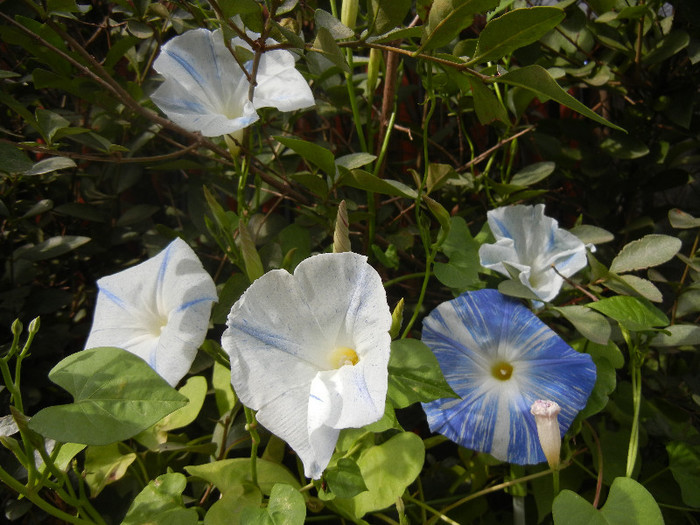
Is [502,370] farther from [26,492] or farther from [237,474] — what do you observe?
[26,492]

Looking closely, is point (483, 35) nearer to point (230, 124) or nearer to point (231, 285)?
point (230, 124)

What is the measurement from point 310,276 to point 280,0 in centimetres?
21

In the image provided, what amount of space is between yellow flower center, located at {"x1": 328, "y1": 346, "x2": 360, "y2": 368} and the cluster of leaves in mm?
39

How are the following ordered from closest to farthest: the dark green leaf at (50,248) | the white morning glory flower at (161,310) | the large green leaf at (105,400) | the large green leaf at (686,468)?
the large green leaf at (105,400) < the white morning glory flower at (161,310) < the large green leaf at (686,468) < the dark green leaf at (50,248)

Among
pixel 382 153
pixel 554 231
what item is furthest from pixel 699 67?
pixel 382 153

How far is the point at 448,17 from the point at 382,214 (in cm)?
35

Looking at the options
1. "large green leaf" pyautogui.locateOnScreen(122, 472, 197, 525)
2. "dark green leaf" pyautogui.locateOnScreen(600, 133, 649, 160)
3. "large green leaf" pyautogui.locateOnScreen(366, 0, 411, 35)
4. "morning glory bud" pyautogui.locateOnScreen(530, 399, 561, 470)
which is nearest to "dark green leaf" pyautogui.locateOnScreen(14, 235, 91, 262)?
"large green leaf" pyautogui.locateOnScreen(122, 472, 197, 525)

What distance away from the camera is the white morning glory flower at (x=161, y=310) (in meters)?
0.51

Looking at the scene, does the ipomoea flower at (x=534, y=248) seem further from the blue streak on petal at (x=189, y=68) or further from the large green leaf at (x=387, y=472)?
the blue streak on petal at (x=189, y=68)

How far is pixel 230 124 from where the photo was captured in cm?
52

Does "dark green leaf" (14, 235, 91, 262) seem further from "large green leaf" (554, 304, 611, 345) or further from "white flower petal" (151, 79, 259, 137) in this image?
"large green leaf" (554, 304, 611, 345)

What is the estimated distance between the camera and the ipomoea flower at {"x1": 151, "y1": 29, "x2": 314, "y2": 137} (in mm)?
544

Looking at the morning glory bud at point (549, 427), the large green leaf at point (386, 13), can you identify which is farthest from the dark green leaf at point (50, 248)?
the morning glory bud at point (549, 427)

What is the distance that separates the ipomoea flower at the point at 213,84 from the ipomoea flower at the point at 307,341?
180mm
